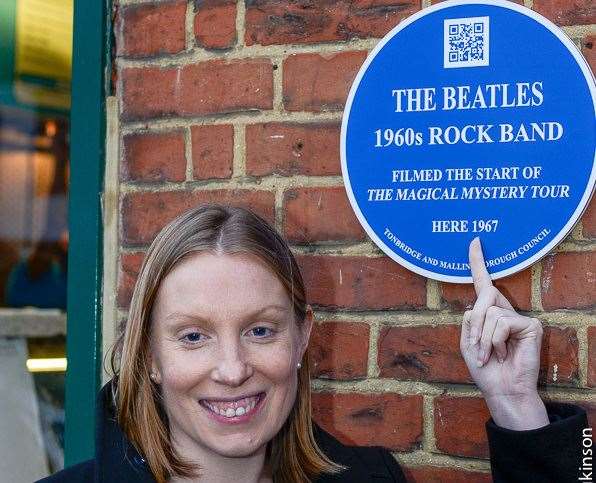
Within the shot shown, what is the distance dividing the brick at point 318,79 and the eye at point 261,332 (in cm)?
53

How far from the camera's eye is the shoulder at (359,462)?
1858mm

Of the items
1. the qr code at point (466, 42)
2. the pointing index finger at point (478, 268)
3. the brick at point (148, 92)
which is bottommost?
the pointing index finger at point (478, 268)

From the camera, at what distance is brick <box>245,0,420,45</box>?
6.32 feet

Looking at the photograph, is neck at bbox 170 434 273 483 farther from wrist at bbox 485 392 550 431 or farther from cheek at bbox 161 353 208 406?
wrist at bbox 485 392 550 431

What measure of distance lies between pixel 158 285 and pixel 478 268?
24.5 inches

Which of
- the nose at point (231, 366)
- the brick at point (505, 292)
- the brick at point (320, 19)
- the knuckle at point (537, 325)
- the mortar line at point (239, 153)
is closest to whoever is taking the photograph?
the nose at point (231, 366)

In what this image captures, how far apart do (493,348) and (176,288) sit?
2.01 ft

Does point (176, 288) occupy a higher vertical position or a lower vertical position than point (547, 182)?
lower

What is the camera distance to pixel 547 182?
178 cm

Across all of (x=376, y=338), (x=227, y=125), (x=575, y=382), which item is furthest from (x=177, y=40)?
(x=575, y=382)

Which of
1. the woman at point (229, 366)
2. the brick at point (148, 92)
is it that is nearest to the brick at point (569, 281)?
the woman at point (229, 366)

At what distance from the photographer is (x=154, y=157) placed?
2.10 m

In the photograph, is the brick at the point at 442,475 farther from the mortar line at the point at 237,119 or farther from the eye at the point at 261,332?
the mortar line at the point at 237,119

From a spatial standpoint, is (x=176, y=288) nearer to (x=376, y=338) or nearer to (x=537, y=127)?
(x=376, y=338)
